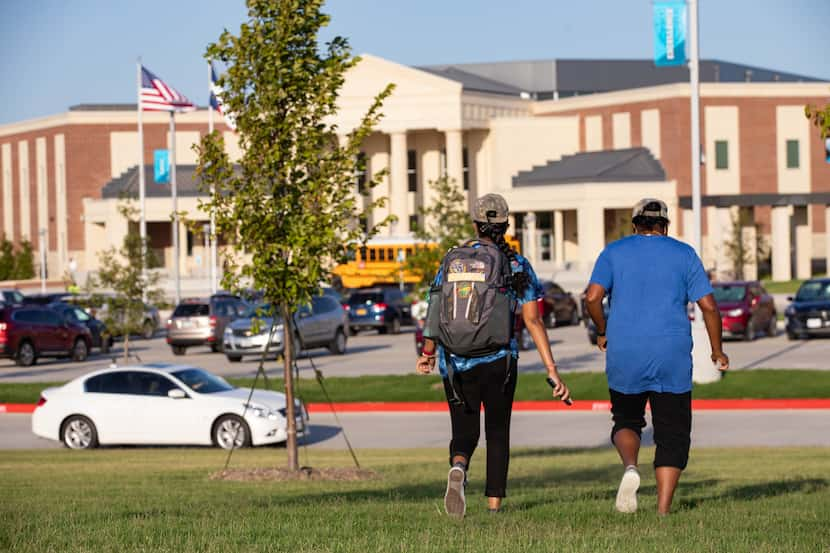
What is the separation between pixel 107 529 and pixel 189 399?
13.2 metres

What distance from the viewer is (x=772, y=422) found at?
22641 mm

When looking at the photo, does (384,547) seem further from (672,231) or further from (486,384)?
(672,231)

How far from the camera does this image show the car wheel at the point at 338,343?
39875 millimetres

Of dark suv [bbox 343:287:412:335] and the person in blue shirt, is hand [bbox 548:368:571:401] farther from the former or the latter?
dark suv [bbox 343:287:412:335]

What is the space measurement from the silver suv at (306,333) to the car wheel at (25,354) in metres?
5.86

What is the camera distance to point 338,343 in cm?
4003

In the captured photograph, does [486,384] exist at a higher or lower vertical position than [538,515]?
higher

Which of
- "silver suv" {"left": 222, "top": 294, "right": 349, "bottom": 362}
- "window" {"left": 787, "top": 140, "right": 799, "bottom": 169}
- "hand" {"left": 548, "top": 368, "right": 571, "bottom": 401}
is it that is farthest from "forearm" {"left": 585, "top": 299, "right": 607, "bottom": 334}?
"window" {"left": 787, "top": 140, "right": 799, "bottom": 169}

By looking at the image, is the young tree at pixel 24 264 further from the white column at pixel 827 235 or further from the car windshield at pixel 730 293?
the car windshield at pixel 730 293

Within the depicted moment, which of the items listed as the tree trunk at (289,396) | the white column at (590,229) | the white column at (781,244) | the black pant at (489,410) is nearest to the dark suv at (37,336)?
the tree trunk at (289,396)

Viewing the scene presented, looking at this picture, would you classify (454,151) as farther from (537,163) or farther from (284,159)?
(284,159)

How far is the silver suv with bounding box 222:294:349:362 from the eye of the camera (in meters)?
37.2

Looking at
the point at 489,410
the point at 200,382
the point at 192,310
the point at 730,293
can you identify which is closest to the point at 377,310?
the point at 192,310

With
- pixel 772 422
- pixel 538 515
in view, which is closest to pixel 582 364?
pixel 772 422
